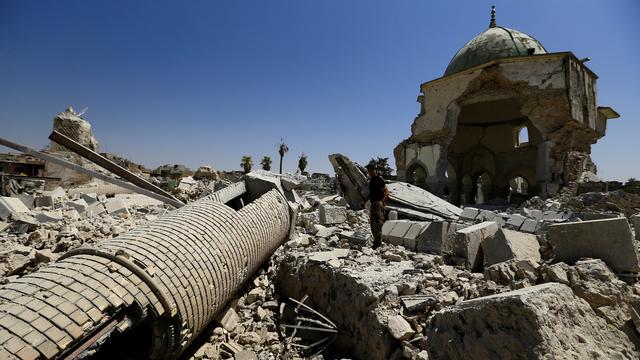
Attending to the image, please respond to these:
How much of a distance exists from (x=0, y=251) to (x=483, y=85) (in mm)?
14821

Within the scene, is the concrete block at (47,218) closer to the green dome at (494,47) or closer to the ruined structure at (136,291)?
the ruined structure at (136,291)

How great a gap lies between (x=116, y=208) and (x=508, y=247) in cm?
792

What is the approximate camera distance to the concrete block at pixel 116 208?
23.2 ft

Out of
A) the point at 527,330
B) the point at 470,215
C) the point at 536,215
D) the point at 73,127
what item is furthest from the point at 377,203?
the point at 73,127

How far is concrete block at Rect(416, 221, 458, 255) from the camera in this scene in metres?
4.20

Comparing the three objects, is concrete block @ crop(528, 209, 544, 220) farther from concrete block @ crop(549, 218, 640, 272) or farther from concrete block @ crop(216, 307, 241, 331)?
concrete block @ crop(216, 307, 241, 331)

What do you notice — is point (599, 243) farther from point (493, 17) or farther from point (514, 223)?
point (493, 17)

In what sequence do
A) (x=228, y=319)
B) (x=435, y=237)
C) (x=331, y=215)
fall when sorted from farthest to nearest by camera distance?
(x=331, y=215)
(x=435, y=237)
(x=228, y=319)

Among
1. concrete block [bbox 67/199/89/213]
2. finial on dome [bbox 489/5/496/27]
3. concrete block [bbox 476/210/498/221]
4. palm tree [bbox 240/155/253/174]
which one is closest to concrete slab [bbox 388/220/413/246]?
concrete block [bbox 476/210/498/221]

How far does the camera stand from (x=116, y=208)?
7.16m

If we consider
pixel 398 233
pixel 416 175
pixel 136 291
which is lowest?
pixel 136 291

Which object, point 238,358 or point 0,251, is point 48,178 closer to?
point 0,251

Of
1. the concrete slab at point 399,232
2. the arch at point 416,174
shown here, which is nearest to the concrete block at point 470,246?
the concrete slab at point 399,232

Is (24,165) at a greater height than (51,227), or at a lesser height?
greater
